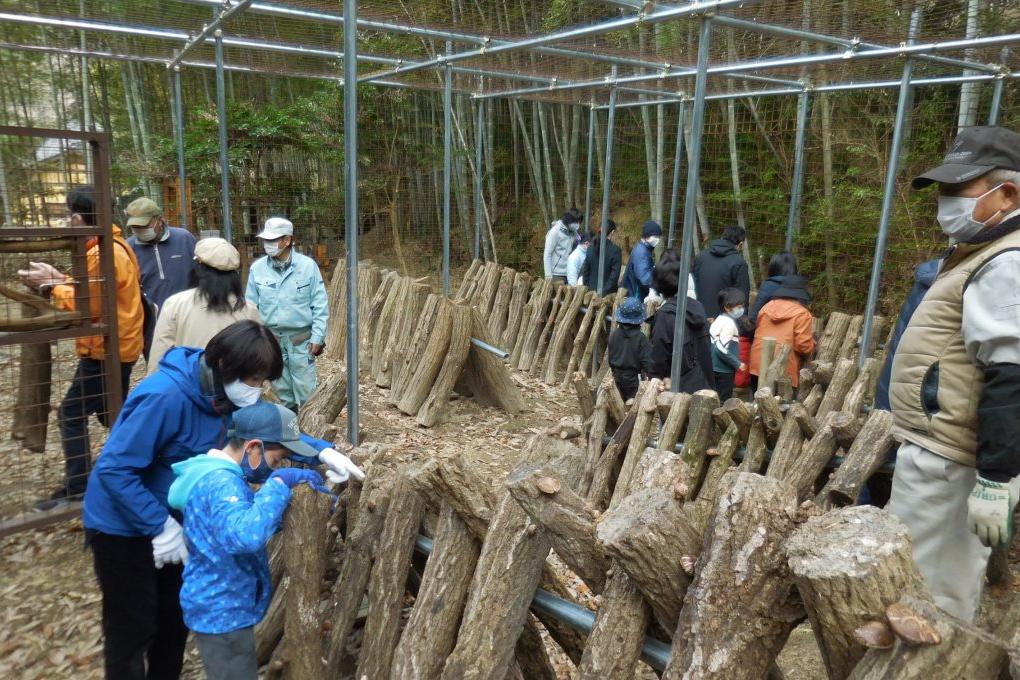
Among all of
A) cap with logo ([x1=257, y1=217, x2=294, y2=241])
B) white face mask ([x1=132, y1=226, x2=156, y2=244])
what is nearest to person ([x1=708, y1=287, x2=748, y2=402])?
cap with logo ([x1=257, y1=217, x2=294, y2=241])

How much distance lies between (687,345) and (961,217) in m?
2.48

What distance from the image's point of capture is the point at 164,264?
5043 mm

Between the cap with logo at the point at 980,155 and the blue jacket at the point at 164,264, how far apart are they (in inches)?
178

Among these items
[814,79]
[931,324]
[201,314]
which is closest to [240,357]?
[201,314]

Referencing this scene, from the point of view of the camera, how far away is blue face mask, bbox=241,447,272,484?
227 cm

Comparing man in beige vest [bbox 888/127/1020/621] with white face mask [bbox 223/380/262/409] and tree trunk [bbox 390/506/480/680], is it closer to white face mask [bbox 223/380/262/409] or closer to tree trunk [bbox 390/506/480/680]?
tree trunk [bbox 390/506/480/680]

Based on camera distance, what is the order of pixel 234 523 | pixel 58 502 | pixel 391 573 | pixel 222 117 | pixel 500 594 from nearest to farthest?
pixel 500 594
pixel 234 523
pixel 391 573
pixel 58 502
pixel 222 117

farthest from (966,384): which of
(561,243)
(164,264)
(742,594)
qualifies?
(561,243)

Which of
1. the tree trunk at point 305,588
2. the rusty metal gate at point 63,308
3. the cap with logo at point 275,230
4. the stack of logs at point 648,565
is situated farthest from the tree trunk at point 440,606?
the cap with logo at point 275,230

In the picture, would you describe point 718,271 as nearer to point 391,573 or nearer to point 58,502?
point 391,573

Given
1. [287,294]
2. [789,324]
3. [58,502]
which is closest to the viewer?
[58,502]

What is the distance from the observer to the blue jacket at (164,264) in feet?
16.4

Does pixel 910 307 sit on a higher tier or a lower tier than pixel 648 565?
higher

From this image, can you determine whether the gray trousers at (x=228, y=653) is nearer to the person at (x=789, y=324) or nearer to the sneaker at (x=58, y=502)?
the sneaker at (x=58, y=502)
